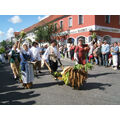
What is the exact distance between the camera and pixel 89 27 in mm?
19297

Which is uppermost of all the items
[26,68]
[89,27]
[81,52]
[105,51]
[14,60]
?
[89,27]

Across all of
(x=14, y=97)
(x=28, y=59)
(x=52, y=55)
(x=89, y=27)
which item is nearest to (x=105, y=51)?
(x=52, y=55)

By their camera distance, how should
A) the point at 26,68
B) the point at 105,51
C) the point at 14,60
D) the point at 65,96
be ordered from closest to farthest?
the point at 65,96 → the point at 26,68 → the point at 14,60 → the point at 105,51

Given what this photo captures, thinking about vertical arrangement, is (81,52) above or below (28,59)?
above

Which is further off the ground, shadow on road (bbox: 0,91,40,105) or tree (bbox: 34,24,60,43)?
tree (bbox: 34,24,60,43)

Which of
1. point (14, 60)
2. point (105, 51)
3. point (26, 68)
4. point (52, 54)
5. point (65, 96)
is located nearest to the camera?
point (65, 96)

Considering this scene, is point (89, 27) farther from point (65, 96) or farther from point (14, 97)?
point (14, 97)

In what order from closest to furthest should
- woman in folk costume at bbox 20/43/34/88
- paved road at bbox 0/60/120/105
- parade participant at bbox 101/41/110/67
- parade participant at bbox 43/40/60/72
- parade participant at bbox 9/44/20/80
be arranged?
1. paved road at bbox 0/60/120/105
2. woman in folk costume at bbox 20/43/34/88
3. parade participant at bbox 43/40/60/72
4. parade participant at bbox 9/44/20/80
5. parade participant at bbox 101/41/110/67

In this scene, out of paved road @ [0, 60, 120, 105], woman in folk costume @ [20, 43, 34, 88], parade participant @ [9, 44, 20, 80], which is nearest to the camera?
paved road @ [0, 60, 120, 105]

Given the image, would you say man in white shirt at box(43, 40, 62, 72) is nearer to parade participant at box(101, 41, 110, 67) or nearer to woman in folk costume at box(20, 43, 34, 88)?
woman in folk costume at box(20, 43, 34, 88)

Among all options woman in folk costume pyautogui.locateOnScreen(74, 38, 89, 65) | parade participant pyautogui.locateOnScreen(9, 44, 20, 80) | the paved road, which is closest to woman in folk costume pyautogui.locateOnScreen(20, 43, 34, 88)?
the paved road

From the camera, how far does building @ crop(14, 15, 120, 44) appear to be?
750 inches

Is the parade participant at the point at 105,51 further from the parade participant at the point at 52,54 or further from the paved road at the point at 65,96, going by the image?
the parade participant at the point at 52,54

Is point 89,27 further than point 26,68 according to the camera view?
Yes
